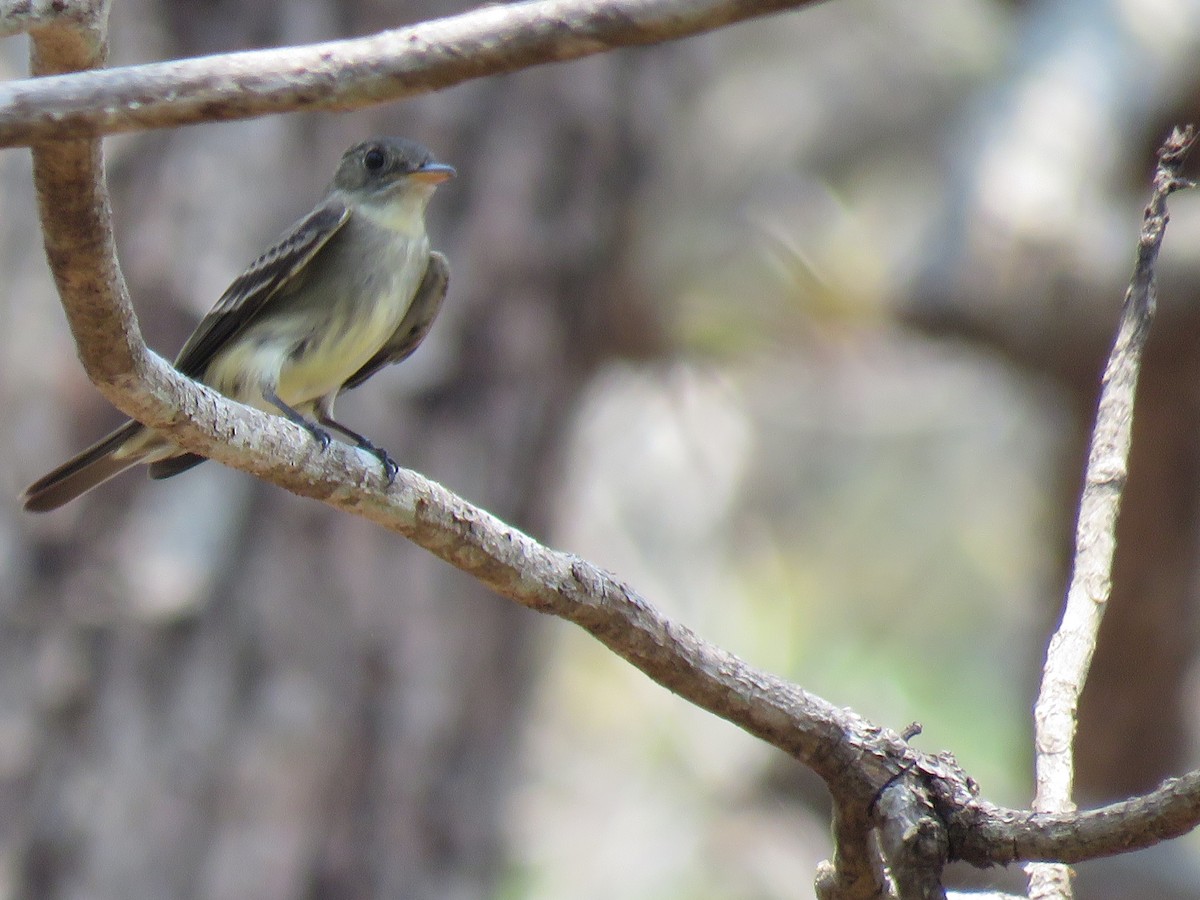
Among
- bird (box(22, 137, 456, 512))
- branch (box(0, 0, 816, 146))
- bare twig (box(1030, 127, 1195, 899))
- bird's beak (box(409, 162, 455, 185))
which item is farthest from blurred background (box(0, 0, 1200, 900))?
branch (box(0, 0, 816, 146))

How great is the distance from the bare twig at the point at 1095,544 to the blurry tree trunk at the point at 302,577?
139 inches

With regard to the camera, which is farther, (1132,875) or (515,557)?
(1132,875)

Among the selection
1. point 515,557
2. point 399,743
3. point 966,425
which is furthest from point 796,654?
point 515,557

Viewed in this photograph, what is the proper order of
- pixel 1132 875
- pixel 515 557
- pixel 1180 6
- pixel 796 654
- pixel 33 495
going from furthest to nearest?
1. pixel 796 654
2. pixel 1180 6
3. pixel 1132 875
4. pixel 33 495
5. pixel 515 557

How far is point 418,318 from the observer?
4691 millimetres

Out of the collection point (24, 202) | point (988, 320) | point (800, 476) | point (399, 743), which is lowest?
point (399, 743)

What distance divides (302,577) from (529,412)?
3.87ft

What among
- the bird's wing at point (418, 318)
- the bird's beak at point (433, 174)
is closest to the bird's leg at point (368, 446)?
the bird's wing at point (418, 318)

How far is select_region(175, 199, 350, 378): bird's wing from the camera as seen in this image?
4191 mm

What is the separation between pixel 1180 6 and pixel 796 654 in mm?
3971

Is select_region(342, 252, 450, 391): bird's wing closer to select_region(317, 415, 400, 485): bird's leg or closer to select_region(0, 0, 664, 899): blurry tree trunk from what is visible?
select_region(317, 415, 400, 485): bird's leg

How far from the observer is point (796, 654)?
29.2ft

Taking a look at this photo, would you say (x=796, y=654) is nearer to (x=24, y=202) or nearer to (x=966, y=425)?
(x=966, y=425)

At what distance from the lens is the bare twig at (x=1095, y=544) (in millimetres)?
2266
